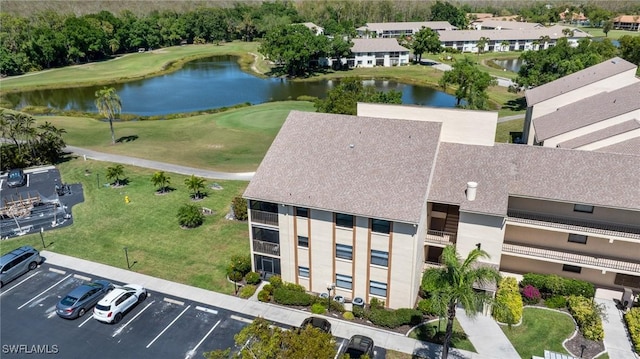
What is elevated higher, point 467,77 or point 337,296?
point 467,77

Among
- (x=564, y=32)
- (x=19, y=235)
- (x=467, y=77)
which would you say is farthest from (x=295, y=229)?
(x=564, y=32)

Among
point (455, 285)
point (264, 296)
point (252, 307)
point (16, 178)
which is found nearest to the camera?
point (455, 285)

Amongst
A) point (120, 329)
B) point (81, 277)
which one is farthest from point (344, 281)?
point (81, 277)

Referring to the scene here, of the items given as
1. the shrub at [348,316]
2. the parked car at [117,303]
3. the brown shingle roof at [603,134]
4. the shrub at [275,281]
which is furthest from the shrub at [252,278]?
the brown shingle roof at [603,134]

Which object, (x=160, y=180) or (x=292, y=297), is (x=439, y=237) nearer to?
(x=292, y=297)

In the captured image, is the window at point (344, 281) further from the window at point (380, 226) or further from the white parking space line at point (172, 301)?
the white parking space line at point (172, 301)

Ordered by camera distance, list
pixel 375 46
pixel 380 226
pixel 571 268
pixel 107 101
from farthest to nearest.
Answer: pixel 375 46 → pixel 107 101 → pixel 571 268 → pixel 380 226

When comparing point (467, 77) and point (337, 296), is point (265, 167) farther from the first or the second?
point (467, 77)
